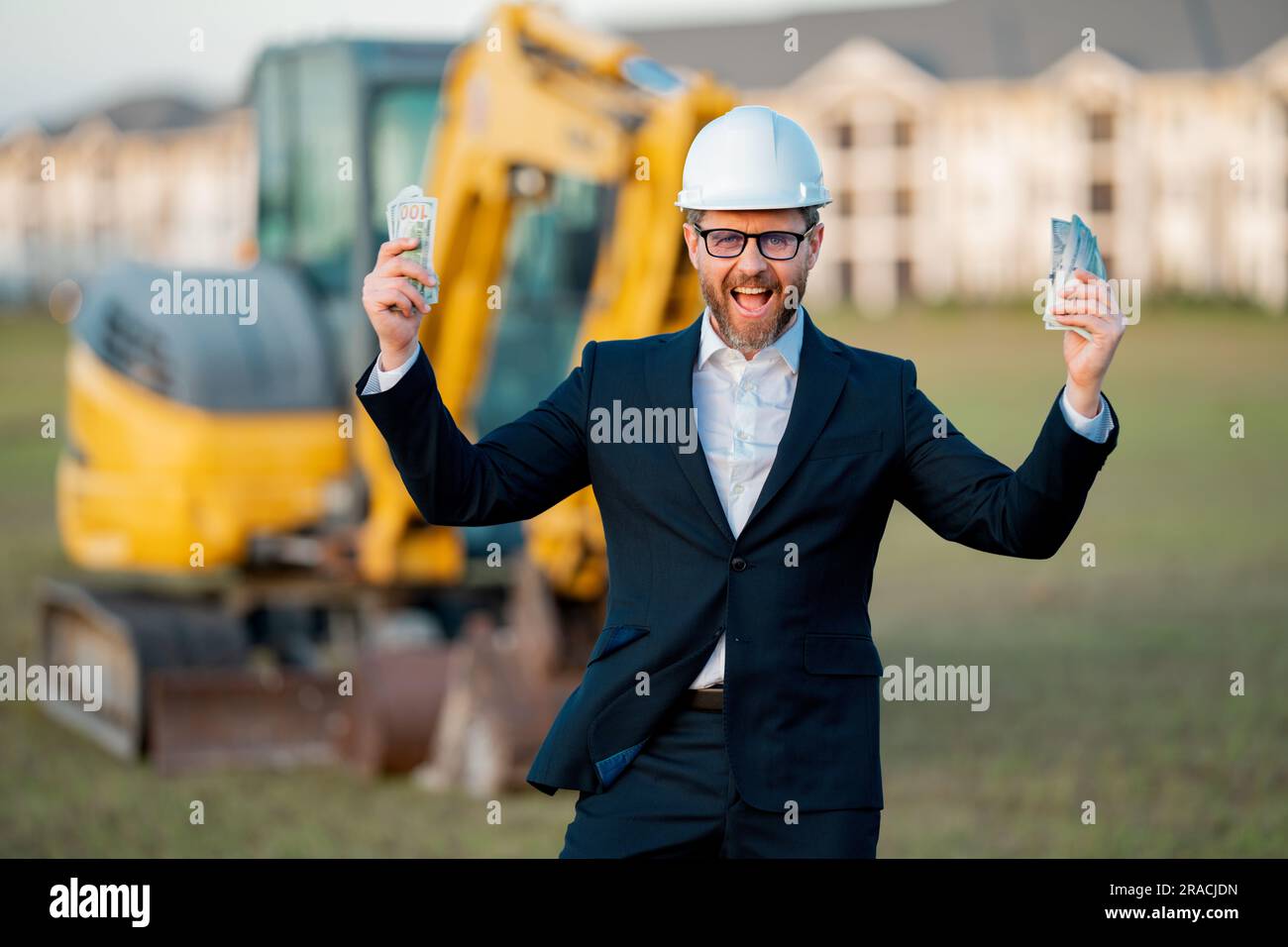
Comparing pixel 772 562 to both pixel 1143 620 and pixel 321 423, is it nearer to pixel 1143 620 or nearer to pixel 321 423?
pixel 321 423

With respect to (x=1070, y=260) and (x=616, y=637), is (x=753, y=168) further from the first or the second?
(x=616, y=637)

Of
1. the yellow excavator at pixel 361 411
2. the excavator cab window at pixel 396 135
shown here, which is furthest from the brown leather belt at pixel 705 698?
the excavator cab window at pixel 396 135

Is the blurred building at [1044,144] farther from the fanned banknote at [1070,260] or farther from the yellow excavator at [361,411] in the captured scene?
the fanned banknote at [1070,260]

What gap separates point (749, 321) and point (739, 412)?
17 centimetres

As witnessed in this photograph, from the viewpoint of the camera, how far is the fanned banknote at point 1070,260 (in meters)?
3.23

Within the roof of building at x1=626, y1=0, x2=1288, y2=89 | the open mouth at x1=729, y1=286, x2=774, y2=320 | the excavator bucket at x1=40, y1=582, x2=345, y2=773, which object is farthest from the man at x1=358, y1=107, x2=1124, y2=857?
the roof of building at x1=626, y1=0, x2=1288, y2=89

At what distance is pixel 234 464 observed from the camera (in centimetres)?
980

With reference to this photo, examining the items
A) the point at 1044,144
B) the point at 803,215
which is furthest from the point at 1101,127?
the point at 803,215

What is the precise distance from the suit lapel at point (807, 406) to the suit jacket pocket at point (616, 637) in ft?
0.88

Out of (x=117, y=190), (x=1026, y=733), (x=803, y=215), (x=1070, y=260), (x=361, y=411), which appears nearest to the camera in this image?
(x=1070, y=260)

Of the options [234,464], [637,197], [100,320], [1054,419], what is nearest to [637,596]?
[1054,419]

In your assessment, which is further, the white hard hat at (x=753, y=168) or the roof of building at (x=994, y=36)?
the roof of building at (x=994, y=36)

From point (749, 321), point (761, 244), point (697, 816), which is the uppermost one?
point (761, 244)

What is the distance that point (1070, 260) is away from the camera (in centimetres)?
324
